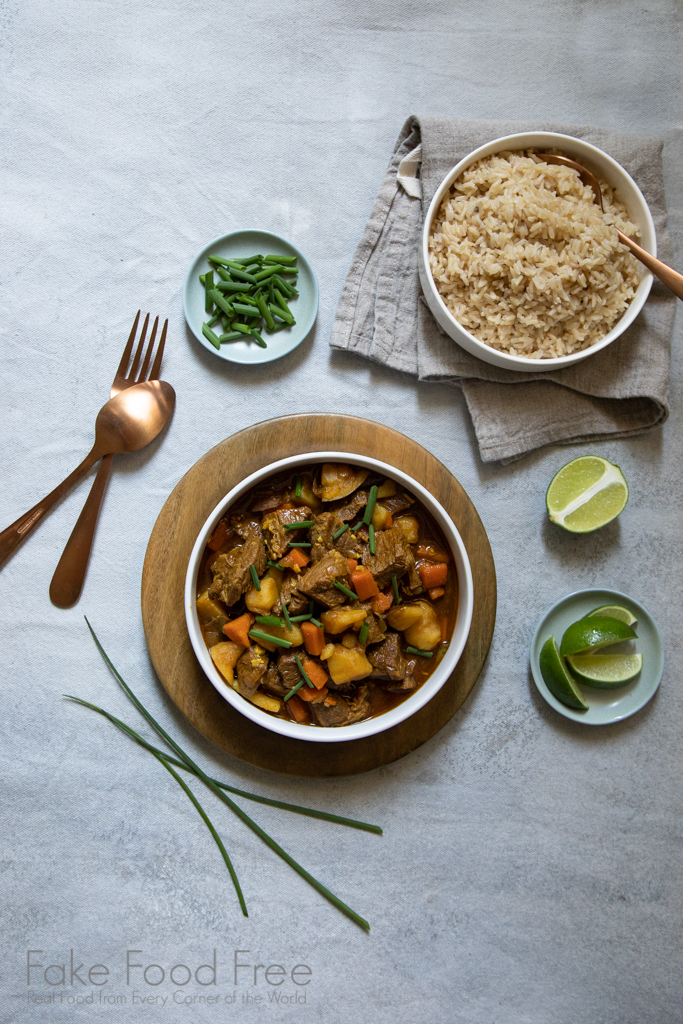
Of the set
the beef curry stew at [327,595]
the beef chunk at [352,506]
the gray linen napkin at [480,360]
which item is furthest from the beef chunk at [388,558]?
the gray linen napkin at [480,360]

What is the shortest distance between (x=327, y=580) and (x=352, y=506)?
295 millimetres

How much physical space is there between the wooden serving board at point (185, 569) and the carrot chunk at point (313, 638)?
35cm

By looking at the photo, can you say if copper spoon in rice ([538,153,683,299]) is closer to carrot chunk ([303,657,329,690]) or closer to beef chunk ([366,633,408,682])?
beef chunk ([366,633,408,682])

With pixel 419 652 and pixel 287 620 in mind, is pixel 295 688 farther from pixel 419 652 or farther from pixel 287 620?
pixel 419 652

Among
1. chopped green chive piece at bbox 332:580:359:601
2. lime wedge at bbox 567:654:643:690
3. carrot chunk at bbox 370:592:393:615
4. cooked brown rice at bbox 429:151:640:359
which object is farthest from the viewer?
lime wedge at bbox 567:654:643:690

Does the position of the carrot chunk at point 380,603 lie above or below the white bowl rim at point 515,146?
below

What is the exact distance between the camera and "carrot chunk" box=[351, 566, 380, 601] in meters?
2.07

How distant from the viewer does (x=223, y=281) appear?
2.47 m

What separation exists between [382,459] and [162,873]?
5.72ft

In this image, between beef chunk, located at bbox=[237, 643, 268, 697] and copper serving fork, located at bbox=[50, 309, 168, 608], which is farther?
copper serving fork, located at bbox=[50, 309, 168, 608]

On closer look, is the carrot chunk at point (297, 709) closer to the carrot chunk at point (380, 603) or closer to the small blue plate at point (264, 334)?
the carrot chunk at point (380, 603)

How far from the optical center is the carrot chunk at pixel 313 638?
6.89ft

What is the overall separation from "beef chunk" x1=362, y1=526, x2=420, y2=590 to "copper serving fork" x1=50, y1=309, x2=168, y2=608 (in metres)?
1.07

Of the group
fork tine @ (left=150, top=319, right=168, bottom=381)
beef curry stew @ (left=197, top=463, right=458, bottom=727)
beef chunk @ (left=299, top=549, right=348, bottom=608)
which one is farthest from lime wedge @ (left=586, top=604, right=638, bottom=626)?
fork tine @ (left=150, top=319, right=168, bottom=381)
